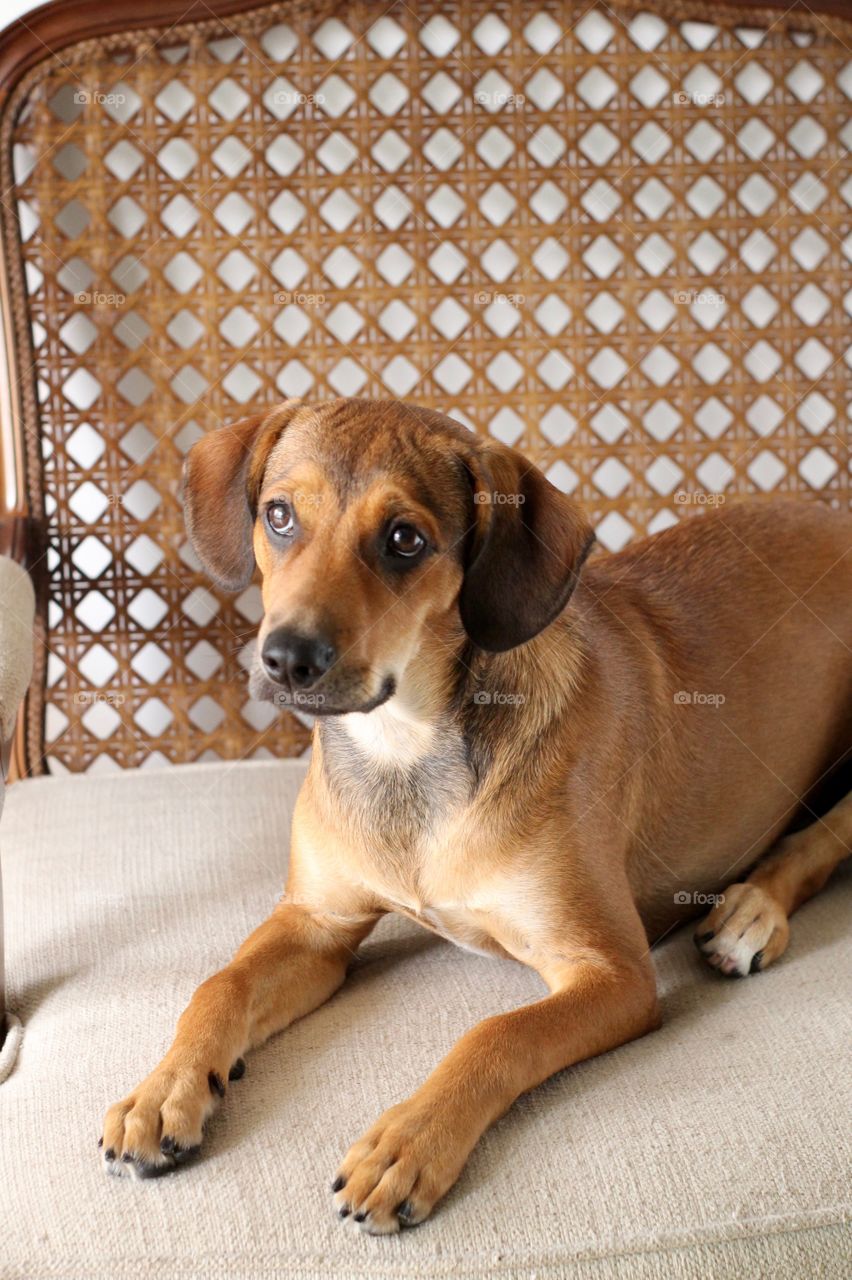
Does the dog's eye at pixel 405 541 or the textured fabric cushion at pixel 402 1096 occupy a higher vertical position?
the dog's eye at pixel 405 541

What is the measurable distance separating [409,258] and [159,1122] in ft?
6.66

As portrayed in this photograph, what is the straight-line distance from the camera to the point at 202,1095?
1.57 meters

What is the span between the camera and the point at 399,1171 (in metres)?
1.42

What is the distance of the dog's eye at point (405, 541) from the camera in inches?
66.6

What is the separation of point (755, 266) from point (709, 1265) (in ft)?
7.29

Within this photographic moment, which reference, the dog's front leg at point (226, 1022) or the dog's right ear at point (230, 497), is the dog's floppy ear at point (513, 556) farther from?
the dog's front leg at point (226, 1022)

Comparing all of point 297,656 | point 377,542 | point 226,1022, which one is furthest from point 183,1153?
point 377,542

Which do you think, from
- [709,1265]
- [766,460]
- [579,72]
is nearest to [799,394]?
[766,460]

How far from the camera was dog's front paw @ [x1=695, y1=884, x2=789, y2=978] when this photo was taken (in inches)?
75.5

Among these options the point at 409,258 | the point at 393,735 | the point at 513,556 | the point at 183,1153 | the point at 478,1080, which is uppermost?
the point at 409,258

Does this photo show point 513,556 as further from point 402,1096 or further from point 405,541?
point 402,1096

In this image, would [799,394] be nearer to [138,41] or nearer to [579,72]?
[579,72]

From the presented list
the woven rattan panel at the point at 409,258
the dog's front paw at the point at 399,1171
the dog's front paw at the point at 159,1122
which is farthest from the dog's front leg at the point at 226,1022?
the woven rattan panel at the point at 409,258

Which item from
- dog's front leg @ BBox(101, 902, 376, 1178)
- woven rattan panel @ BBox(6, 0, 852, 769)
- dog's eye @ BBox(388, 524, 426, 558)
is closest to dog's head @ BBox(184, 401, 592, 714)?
dog's eye @ BBox(388, 524, 426, 558)
